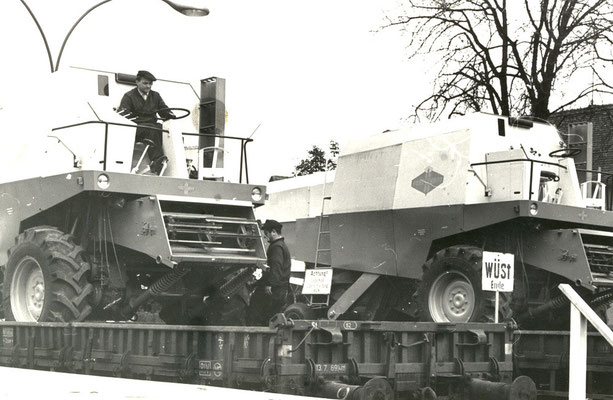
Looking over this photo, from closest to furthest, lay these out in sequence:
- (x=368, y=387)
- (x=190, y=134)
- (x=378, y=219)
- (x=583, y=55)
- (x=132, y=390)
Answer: (x=132, y=390) → (x=368, y=387) → (x=190, y=134) → (x=378, y=219) → (x=583, y=55)

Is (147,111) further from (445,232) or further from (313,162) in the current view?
(313,162)

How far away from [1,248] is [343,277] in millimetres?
6233

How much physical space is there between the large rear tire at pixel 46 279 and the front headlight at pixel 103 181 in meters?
0.85

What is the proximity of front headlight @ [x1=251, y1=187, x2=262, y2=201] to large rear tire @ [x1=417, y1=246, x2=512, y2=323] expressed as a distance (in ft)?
10.1

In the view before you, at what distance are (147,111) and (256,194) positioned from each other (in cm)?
190

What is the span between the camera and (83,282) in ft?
44.8

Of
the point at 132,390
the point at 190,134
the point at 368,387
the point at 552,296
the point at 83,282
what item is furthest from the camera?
the point at 552,296

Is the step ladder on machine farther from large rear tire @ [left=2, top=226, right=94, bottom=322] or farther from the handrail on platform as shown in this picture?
the handrail on platform

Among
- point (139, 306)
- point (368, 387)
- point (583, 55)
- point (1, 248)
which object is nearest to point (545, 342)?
point (368, 387)

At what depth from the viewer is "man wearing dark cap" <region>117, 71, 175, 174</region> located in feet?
48.3

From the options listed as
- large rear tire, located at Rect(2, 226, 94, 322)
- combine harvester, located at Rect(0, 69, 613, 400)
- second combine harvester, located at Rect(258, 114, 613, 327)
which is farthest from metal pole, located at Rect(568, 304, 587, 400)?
large rear tire, located at Rect(2, 226, 94, 322)

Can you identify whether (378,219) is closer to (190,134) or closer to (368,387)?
(190,134)

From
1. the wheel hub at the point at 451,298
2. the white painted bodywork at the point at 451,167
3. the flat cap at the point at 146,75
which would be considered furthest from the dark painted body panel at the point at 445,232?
the flat cap at the point at 146,75

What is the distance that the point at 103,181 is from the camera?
13617 millimetres
